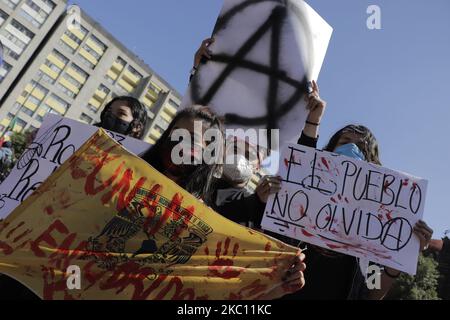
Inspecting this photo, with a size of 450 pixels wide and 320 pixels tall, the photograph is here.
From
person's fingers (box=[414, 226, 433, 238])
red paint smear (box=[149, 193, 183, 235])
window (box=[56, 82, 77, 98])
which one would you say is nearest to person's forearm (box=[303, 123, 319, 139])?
person's fingers (box=[414, 226, 433, 238])

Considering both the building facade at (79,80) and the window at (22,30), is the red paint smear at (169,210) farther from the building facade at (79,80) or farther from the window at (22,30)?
the window at (22,30)

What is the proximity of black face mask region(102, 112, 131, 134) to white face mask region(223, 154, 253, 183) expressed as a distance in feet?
2.76

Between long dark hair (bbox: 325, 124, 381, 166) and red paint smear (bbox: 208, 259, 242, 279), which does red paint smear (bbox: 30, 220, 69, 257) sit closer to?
red paint smear (bbox: 208, 259, 242, 279)

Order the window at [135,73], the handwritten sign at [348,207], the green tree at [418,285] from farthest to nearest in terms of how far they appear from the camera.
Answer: the window at [135,73] → the green tree at [418,285] → the handwritten sign at [348,207]

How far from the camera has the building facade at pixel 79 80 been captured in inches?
1897

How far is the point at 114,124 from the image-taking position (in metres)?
3.08

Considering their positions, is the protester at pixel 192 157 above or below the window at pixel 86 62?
below

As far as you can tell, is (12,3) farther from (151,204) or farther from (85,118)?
(151,204)

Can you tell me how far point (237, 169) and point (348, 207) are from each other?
782 millimetres

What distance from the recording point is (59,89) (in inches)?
2002

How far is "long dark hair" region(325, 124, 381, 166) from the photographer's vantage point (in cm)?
282

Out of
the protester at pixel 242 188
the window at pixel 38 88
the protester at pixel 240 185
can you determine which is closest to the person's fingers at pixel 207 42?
the protester at pixel 240 185

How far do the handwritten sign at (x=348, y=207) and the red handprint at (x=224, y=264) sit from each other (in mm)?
566

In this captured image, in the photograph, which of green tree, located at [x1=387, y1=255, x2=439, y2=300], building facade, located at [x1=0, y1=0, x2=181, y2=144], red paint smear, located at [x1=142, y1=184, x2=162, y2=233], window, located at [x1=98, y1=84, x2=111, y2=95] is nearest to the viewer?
red paint smear, located at [x1=142, y1=184, x2=162, y2=233]
